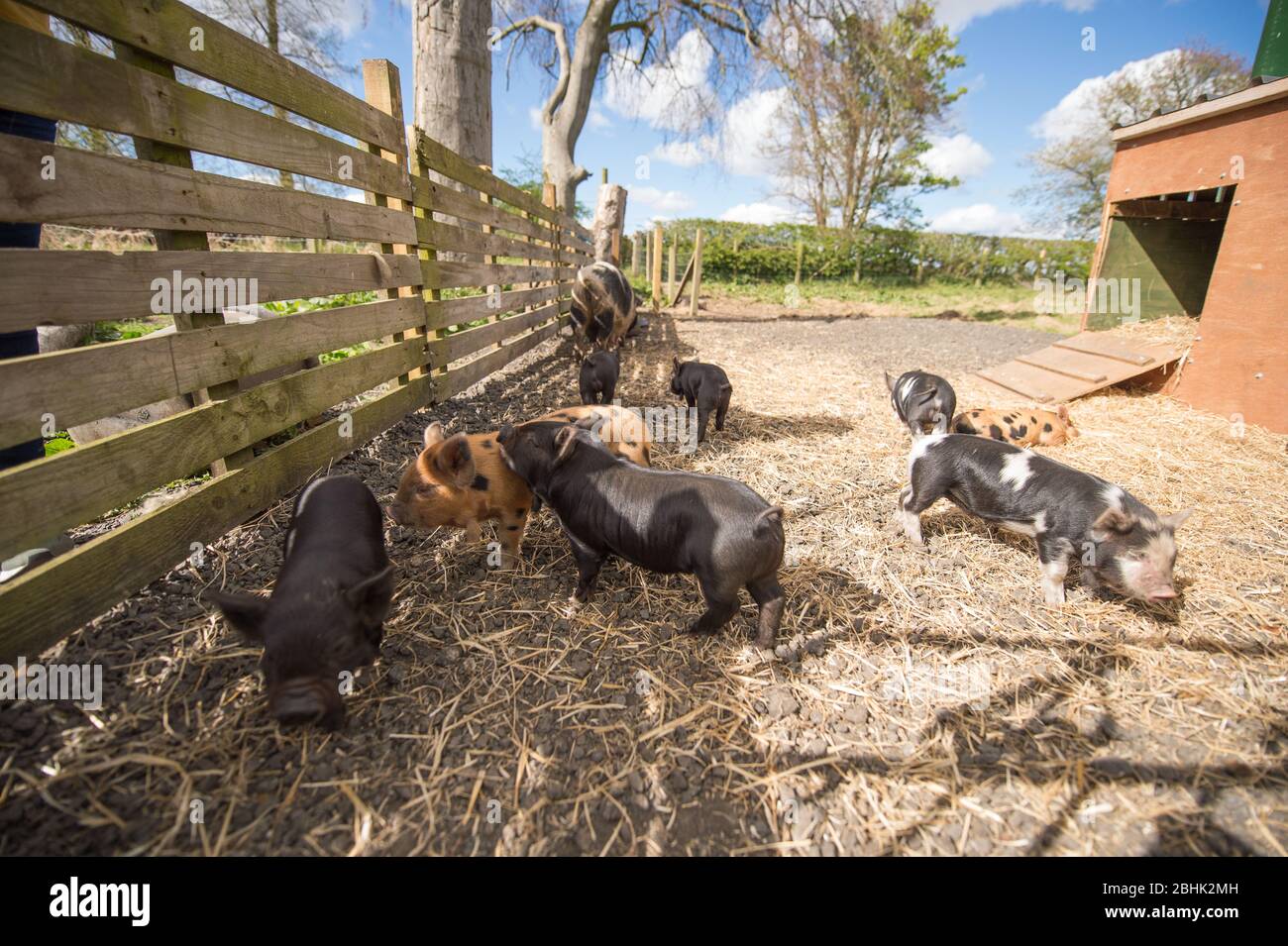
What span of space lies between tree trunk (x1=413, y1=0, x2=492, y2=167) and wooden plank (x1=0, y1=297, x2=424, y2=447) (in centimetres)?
584

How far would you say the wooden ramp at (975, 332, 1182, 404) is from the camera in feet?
21.0

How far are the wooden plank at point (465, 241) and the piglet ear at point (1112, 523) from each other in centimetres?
521

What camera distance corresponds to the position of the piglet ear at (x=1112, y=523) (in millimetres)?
2725

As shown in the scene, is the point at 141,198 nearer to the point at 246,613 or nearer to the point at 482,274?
the point at 246,613

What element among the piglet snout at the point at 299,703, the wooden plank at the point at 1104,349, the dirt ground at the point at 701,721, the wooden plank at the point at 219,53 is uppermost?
the wooden plank at the point at 219,53

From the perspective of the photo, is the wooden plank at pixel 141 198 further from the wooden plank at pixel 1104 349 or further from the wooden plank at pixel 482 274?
the wooden plank at pixel 1104 349

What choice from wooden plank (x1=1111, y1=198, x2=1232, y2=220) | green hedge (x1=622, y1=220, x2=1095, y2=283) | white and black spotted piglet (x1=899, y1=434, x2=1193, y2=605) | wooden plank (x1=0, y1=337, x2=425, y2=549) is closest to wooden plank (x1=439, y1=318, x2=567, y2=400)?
wooden plank (x1=0, y1=337, x2=425, y2=549)

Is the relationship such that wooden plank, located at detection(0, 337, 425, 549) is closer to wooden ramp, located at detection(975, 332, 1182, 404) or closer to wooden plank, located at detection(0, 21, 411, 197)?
wooden plank, located at detection(0, 21, 411, 197)

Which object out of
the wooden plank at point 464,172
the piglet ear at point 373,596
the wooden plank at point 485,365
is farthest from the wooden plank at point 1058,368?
the piglet ear at point 373,596

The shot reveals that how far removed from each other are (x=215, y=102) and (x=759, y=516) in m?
3.36

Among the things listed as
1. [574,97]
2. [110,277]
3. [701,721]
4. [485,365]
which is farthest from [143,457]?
[574,97]

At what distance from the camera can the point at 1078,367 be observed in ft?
22.9

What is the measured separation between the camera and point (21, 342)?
2.33m

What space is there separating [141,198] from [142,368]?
71 cm
